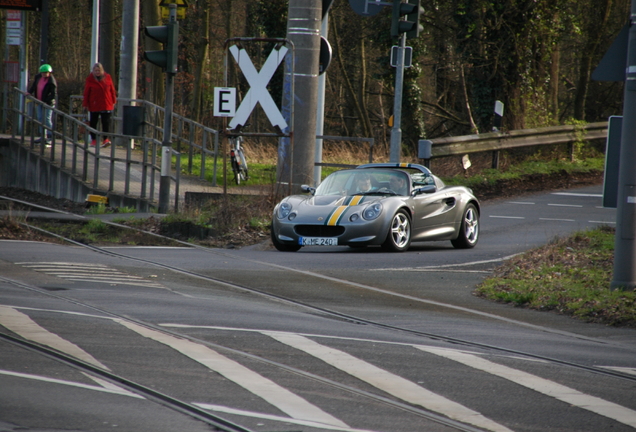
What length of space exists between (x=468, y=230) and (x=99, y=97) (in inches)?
440

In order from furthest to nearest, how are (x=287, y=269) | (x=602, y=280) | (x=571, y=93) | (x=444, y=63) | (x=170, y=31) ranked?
(x=571, y=93) → (x=444, y=63) → (x=170, y=31) → (x=287, y=269) → (x=602, y=280)

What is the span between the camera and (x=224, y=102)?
1541cm

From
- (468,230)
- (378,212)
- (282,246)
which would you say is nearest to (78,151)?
(282,246)

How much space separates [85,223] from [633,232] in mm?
9380

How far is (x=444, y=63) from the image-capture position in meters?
36.8

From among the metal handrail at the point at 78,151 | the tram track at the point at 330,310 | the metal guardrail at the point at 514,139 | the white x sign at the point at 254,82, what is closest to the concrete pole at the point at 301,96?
the white x sign at the point at 254,82

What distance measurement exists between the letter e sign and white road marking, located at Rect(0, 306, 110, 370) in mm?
7679

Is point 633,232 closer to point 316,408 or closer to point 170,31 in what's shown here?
point 316,408

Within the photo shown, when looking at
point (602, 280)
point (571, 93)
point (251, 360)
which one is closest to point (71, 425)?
point (251, 360)

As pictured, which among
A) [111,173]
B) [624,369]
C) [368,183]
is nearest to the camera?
[624,369]

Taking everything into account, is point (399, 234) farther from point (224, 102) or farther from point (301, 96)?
point (301, 96)

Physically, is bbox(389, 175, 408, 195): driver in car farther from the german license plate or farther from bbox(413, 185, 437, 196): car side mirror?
the german license plate

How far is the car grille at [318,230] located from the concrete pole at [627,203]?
461 centimetres

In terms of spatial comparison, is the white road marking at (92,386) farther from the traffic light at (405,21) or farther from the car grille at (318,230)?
the traffic light at (405,21)
